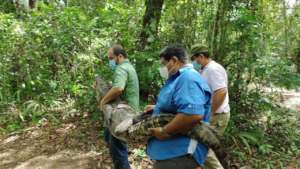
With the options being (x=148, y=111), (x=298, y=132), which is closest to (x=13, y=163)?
(x=148, y=111)

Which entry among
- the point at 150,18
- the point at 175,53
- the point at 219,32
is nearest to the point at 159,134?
the point at 175,53

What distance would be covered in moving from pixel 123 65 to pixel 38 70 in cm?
422

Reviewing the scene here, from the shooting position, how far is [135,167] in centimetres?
562

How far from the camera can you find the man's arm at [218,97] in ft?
13.9

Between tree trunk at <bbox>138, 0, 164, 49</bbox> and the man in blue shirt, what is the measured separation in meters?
3.99

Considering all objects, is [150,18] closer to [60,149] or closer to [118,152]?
[60,149]

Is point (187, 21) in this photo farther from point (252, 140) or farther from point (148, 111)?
point (148, 111)

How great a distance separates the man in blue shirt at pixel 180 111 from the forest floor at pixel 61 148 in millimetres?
2722

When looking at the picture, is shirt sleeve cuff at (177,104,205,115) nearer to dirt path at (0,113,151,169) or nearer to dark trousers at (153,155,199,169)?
dark trousers at (153,155,199,169)

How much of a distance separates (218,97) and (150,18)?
10.6 feet

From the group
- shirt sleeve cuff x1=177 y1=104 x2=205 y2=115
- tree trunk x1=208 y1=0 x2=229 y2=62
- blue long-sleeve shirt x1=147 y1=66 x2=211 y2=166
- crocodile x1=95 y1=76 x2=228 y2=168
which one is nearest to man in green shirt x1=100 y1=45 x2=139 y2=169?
crocodile x1=95 y1=76 x2=228 y2=168

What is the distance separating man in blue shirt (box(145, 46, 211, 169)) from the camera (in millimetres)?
2803

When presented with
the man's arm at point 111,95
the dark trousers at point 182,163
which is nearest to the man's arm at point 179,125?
the dark trousers at point 182,163

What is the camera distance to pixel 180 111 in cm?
279
